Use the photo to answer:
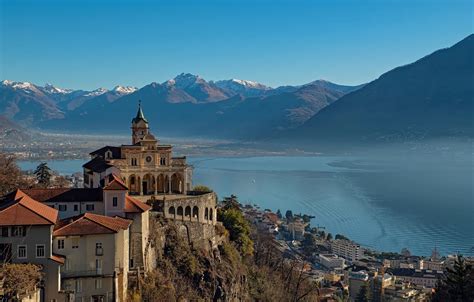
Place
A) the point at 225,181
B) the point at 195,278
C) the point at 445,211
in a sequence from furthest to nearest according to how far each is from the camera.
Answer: the point at 225,181
the point at 445,211
the point at 195,278

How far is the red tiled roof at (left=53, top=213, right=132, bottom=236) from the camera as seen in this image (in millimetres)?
16516

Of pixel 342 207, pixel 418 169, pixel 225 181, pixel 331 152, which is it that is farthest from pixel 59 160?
pixel 331 152

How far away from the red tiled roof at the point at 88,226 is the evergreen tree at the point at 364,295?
25875 millimetres

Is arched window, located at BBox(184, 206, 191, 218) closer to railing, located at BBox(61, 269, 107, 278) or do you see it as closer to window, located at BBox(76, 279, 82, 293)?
railing, located at BBox(61, 269, 107, 278)

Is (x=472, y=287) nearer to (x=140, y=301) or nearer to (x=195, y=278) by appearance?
(x=195, y=278)

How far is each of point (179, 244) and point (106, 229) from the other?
21.3ft

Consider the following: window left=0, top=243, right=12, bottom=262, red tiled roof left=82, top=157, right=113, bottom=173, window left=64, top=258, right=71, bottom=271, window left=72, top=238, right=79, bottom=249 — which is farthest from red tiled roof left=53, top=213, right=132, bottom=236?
red tiled roof left=82, top=157, right=113, bottom=173

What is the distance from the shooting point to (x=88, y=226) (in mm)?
16797

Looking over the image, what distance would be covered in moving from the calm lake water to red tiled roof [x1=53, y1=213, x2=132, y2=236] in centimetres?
4015

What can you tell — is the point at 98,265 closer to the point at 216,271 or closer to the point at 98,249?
the point at 98,249

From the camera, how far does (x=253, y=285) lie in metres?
28.4

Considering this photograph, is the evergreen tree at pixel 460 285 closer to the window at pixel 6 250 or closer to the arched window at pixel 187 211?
the arched window at pixel 187 211

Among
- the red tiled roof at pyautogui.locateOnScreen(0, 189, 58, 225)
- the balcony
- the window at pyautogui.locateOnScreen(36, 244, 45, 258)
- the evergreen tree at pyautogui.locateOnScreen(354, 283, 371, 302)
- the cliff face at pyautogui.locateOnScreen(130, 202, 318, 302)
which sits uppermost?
the red tiled roof at pyautogui.locateOnScreen(0, 189, 58, 225)

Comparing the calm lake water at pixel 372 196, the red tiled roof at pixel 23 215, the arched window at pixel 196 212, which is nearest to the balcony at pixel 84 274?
the red tiled roof at pixel 23 215
